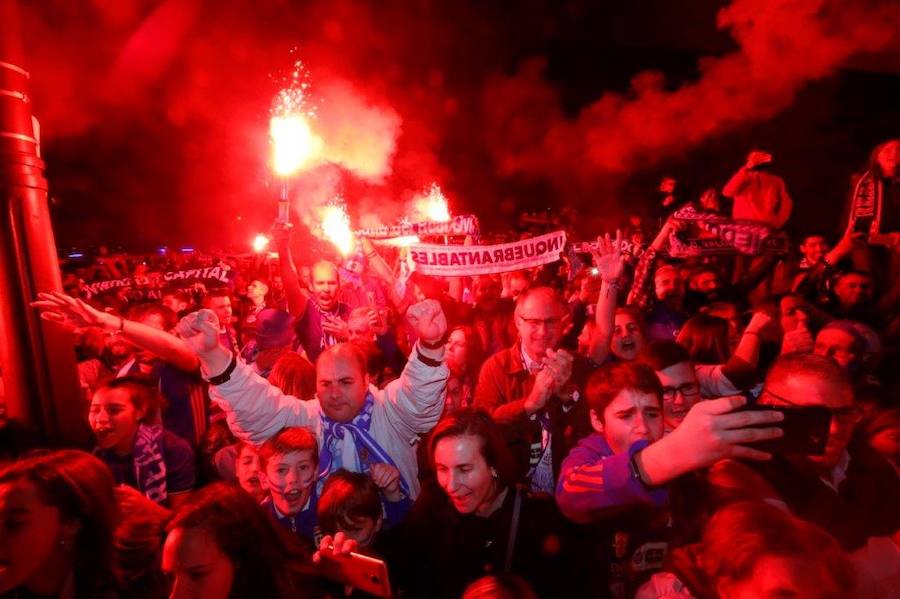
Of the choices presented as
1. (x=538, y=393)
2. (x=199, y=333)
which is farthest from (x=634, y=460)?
(x=199, y=333)

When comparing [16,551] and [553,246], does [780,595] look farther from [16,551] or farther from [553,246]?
[553,246]

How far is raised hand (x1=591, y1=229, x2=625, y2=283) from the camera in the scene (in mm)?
3688

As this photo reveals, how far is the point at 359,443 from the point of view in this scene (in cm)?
307

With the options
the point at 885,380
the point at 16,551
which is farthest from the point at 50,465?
the point at 885,380

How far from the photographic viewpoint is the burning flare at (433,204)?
62.5 feet

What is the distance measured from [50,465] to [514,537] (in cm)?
193

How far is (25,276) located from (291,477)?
1.70 metres

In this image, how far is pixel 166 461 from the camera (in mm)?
3354

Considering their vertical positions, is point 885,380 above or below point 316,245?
below

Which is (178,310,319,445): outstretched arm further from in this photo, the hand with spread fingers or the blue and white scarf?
the hand with spread fingers

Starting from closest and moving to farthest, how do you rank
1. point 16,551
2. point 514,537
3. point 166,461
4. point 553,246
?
point 16,551 → point 514,537 → point 166,461 → point 553,246

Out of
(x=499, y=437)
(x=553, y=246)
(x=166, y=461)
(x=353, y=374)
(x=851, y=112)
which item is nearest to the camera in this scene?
→ (x=499, y=437)

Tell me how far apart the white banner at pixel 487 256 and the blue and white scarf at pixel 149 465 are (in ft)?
7.98

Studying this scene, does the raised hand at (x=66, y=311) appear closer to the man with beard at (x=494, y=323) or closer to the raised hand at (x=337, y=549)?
the raised hand at (x=337, y=549)
